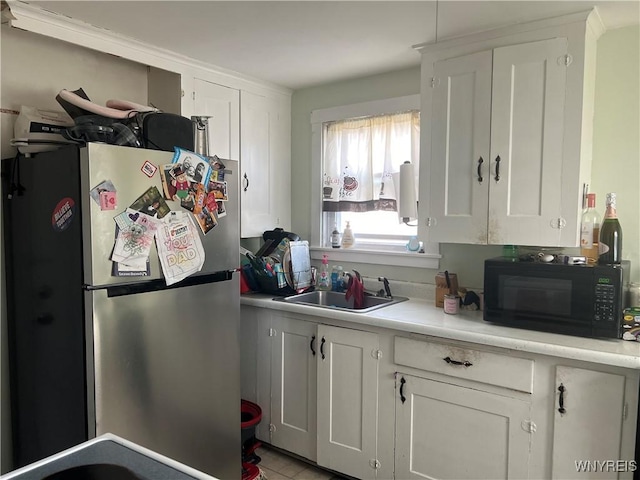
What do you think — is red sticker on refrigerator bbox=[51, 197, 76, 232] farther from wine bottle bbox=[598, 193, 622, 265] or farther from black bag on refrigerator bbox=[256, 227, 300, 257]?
wine bottle bbox=[598, 193, 622, 265]

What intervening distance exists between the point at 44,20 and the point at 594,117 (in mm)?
2477

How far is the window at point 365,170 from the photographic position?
2857 millimetres

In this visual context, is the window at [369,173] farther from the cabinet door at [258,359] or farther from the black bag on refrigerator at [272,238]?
the cabinet door at [258,359]

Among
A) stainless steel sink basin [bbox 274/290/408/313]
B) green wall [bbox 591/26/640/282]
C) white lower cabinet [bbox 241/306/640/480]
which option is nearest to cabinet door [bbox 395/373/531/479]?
white lower cabinet [bbox 241/306/640/480]

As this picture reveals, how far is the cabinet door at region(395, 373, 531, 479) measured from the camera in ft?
6.27

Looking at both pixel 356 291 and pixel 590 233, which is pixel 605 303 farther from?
pixel 356 291

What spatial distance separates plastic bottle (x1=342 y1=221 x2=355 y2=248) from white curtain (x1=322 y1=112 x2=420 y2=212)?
13 cm

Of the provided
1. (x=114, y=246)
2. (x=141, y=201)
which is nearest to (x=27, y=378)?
(x=114, y=246)

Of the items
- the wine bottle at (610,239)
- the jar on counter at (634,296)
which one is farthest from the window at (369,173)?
the jar on counter at (634,296)

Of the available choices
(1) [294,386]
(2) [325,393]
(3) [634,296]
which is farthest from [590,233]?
(1) [294,386]

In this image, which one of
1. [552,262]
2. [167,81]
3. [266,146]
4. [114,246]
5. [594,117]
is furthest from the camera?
[266,146]

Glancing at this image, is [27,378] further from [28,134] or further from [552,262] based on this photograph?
[552,262]

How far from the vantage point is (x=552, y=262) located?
2008 mm

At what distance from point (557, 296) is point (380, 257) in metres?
1.15
